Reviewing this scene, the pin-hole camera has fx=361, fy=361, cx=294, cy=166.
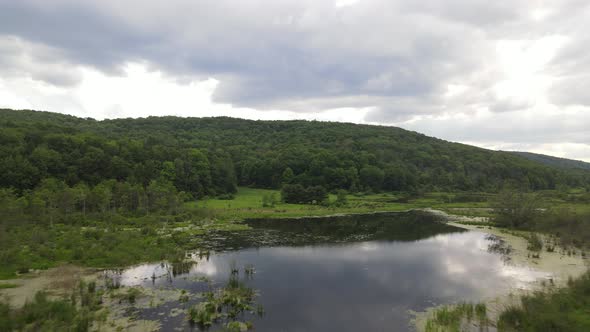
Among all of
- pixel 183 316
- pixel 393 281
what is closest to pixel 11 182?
pixel 183 316

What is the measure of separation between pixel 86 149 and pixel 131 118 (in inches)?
3871

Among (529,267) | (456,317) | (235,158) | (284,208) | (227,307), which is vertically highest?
(235,158)

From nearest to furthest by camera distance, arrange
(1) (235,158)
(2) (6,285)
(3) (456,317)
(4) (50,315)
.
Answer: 1. (4) (50,315)
2. (3) (456,317)
3. (2) (6,285)
4. (1) (235,158)

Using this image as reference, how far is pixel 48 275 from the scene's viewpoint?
24.4 m

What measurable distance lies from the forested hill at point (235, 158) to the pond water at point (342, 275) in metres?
36.0

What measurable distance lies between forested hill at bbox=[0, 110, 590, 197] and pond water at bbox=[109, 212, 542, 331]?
36.0 meters

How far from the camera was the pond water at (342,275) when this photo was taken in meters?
19.5

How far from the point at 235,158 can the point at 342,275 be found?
9802 centimetres

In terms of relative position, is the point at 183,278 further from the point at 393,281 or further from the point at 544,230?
the point at 544,230

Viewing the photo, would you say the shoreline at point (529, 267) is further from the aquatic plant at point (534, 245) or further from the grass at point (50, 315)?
the grass at point (50, 315)

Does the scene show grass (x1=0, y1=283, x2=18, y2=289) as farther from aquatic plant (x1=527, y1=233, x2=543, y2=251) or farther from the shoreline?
aquatic plant (x1=527, y1=233, x2=543, y2=251)

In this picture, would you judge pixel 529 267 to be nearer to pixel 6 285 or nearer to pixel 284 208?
pixel 6 285

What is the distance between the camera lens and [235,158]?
4801 inches

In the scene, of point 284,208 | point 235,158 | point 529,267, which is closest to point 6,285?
point 529,267
